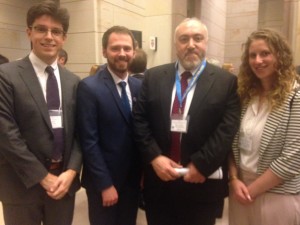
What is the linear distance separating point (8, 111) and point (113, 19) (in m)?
3.63

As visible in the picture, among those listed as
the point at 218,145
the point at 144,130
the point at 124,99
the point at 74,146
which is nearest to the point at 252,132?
the point at 218,145

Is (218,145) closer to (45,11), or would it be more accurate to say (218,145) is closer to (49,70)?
(49,70)

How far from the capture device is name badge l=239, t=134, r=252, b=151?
1617 mm

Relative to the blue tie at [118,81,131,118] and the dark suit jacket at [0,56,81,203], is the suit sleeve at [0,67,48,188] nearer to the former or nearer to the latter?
the dark suit jacket at [0,56,81,203]

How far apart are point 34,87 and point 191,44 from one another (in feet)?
3.22

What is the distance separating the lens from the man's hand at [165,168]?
1638 mm

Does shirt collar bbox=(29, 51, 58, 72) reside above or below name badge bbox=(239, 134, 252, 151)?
above

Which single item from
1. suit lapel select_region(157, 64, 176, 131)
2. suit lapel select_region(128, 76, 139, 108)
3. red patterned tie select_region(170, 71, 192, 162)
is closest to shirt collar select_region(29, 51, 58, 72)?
suit lapel select_region(128, 76, 139, 108)

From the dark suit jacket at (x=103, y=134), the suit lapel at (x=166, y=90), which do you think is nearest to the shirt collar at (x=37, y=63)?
the dark suit jacket at (x=103, y=134)

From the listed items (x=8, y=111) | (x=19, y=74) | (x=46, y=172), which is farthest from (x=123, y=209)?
(x=19, y=74)

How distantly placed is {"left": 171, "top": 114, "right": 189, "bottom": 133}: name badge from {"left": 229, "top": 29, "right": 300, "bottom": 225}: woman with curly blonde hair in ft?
1.09

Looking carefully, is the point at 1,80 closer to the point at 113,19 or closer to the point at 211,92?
the point at 211,92

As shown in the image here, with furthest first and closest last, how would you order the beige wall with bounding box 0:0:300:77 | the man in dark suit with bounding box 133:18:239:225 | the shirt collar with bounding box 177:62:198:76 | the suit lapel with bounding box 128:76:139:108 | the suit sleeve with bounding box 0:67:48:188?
the beige wall with bounding box 0:0:300:77 < the suit lapel with bounding box 128:76:139:108 < the shirt collar with bounding box 177:62:198:76 < the man in dark suit with bounding box 133:18:239:225 < the suit sleeve with bounding box 0:67:48:188

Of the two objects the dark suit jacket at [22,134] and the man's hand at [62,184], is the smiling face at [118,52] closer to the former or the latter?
the dark suit jacket at [22,134]
